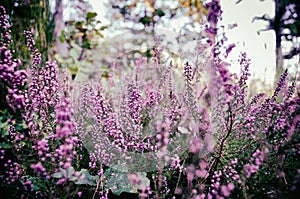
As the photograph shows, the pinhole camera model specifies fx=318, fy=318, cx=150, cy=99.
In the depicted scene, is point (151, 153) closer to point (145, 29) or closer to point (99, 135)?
point (99, 135)

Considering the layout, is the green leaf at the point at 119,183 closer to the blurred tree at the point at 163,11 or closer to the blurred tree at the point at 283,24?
the blurred tree at the point at 283,24

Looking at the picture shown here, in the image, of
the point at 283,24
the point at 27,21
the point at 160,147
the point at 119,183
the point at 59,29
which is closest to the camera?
the point at 160,147

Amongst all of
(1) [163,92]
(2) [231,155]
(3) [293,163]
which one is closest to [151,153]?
(2) [231,155]

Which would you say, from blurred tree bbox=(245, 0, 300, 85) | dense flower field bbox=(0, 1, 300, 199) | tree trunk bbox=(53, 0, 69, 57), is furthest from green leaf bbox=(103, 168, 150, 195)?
tree trunk bbox=(53, 0, 69, 57)

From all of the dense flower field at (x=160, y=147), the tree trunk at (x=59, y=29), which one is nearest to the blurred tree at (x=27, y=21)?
the tree trunk at (x=59, y=29)

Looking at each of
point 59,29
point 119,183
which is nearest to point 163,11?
point 59,29

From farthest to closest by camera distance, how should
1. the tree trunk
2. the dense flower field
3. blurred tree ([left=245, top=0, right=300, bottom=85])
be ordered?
the tree trunk < blurred tree ([left=245, top=0, right=300, bottom=85]) < the dense flower field

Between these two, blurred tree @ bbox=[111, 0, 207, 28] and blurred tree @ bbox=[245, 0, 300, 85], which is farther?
blurred tree @ bbox=[111, 0, 207, 28]

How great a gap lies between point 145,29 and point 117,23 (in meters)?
1.46

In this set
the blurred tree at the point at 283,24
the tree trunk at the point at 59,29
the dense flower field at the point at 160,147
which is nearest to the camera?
the dense flower field at the point at 160,147

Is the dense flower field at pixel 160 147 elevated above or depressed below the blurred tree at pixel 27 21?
below

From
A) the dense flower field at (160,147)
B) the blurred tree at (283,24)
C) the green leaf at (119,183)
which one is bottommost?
the green leaf at (119,183)

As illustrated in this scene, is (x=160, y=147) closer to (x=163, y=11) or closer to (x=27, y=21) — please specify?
(x=27, y=21)

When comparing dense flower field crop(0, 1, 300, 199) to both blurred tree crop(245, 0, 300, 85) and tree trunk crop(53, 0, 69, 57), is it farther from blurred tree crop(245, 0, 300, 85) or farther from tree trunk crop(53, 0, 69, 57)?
tree trunk crop(53, 0, 69, 57)
